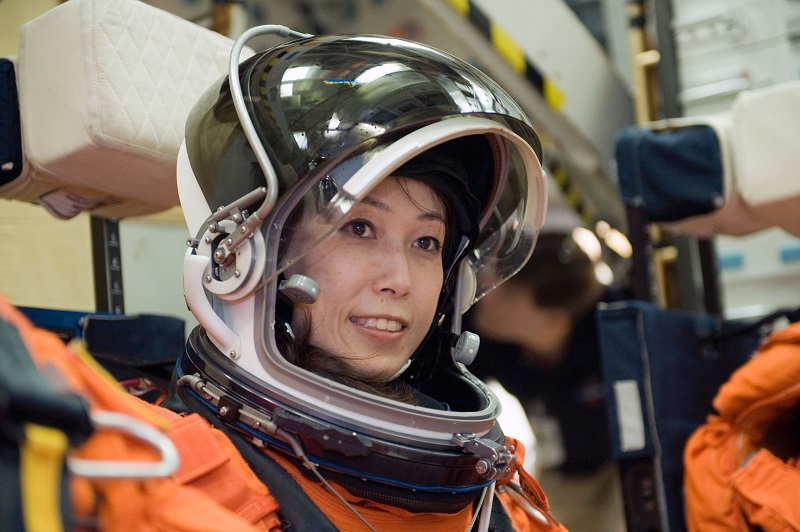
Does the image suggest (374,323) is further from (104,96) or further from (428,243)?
(104,96)

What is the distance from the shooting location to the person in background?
3234 millimetres

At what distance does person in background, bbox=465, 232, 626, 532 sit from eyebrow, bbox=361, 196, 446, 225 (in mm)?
2006

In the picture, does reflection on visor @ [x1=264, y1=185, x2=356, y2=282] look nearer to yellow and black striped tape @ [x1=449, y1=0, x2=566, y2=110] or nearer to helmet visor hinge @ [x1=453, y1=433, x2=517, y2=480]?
helmet visor hinge @ [x1=453, y1=433, x2=517, y2=480]

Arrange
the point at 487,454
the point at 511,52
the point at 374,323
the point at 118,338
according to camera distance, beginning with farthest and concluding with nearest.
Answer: the point at 511,52 < the point at 118,338 < the point at 374,323 < the point at 487,454

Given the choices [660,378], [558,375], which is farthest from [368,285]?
[558,375]

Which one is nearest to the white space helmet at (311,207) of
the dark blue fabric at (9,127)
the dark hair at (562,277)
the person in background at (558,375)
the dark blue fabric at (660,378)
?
the dark blue fabric at (9,127)

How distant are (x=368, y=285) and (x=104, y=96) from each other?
1.56 ft

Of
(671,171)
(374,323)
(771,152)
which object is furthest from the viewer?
(671,171)

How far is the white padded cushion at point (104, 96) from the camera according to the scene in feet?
4.09

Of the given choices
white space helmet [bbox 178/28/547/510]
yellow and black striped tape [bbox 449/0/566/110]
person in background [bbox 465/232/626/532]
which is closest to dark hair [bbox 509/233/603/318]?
person in background [bbox 465/232/626/532]

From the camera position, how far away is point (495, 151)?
1.44m

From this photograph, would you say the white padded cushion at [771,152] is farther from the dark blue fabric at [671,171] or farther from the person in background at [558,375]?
the person in background at [558,375]

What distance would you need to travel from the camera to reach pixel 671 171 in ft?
6.46

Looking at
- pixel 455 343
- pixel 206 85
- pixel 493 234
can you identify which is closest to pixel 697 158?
pixel 493 234
